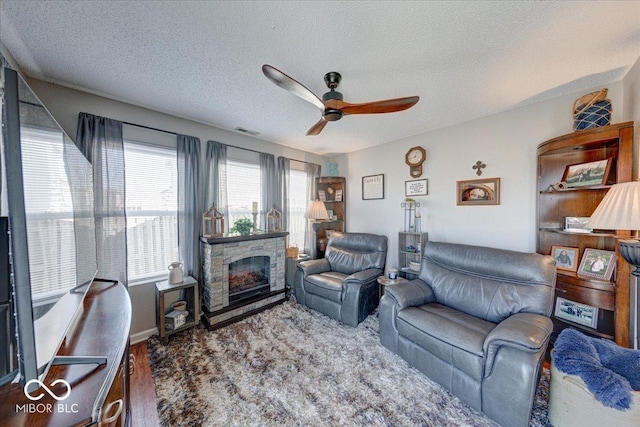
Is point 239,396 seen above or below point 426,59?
below

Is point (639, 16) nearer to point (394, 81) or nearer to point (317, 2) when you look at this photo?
point (394, 81)

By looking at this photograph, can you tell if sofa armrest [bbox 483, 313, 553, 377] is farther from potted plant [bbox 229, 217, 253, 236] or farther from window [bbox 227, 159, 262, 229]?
window [bbox 227, 159, 262, 229]

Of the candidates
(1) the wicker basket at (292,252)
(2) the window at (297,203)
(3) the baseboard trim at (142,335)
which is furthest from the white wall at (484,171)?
(3) the baseboard trim at (142,335)

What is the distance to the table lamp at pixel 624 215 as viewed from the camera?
1.34 meters

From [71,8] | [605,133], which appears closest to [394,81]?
[605,133]

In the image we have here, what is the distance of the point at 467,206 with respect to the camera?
2.95 m

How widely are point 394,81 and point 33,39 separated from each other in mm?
2664

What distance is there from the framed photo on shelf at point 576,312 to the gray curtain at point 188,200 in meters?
4.04

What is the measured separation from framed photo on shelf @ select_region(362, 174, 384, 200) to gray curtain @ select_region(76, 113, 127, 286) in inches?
138

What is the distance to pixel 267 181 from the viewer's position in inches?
142

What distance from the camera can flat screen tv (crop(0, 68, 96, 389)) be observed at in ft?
2.19

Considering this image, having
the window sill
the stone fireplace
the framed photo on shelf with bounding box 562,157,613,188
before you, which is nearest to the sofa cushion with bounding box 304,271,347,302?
the stone fireplace

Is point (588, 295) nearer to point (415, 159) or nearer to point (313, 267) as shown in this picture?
point (415, 159)

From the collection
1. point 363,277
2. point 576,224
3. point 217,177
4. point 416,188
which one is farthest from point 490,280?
point 217,177
